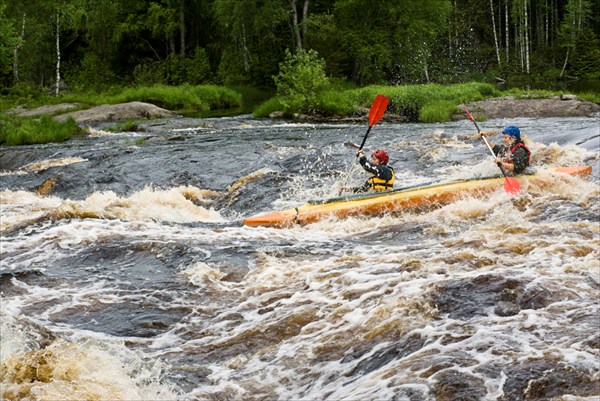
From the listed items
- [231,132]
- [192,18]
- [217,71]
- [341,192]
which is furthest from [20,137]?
[192,18]

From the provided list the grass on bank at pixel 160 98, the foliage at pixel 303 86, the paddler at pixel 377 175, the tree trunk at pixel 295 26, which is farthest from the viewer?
the tree trunk at pixel 295 26

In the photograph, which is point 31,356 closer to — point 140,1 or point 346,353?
point 346,353

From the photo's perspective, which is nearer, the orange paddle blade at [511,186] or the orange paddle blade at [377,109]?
the orange paddle blade at [511,186]

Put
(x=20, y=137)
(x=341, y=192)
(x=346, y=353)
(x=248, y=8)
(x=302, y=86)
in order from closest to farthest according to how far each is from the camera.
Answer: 1. (x=346, y=353)
2. (x=341, y=192)
3. (x=20, y=137)
4. (x=302, y=86)
5. (x=248, y=8)

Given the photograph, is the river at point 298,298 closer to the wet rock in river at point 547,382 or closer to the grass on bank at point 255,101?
the wet rock in river at point 547,382

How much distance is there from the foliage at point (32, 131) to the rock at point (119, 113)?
2805mm

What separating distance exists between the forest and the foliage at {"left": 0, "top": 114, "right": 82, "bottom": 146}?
194 inches

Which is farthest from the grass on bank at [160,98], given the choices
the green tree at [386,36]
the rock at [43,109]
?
the green tree at [386,36]

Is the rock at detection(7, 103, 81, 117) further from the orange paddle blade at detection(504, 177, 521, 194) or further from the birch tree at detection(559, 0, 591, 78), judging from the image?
the birch tree at detection(559, 0, 591, 78)

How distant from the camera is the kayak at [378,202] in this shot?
8742mm

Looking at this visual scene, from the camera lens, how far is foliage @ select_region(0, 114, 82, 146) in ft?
56.8

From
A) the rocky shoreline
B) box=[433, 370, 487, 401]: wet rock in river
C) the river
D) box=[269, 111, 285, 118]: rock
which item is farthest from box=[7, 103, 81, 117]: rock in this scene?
box=[433, 370, 487, 401]: wet rock in river

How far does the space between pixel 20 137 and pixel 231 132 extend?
518 centimetres

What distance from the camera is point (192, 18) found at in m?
36.4
